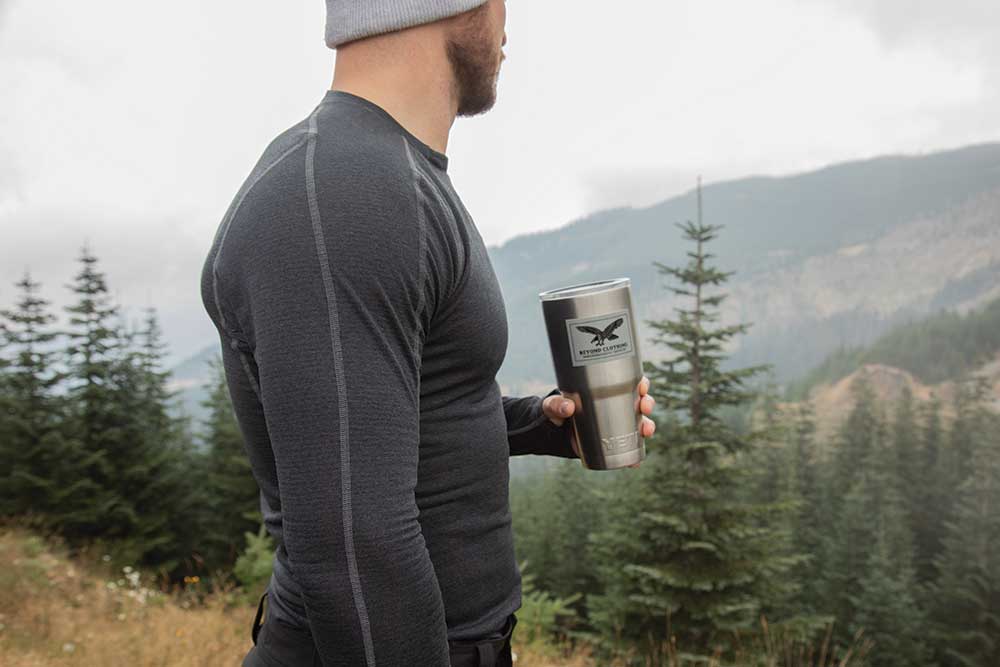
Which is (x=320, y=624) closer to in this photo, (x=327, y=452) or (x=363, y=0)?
(x=327, y=452)

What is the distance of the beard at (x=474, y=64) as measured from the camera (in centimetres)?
115

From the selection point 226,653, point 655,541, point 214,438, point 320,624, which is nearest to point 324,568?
point 320,624

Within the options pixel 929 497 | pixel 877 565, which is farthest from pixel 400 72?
pixel 929 497

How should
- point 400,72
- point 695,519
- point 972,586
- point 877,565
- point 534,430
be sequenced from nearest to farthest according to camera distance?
point 400,72 < point 534,430 < point 695,519 < point 972,586 < point 877,565

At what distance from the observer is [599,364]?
1417mm

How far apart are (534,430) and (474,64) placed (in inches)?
33.6

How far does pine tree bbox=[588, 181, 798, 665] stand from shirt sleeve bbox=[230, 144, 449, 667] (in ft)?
45.4

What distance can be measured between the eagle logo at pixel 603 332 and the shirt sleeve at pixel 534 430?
30 cm

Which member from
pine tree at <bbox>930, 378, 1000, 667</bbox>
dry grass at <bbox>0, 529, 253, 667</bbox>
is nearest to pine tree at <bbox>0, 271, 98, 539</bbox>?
dry grass at <bbox>0, 529, 253, 667</bbox>

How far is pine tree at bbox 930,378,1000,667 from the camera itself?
1312 inches

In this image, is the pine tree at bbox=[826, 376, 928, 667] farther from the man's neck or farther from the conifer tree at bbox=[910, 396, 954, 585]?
the man's neck

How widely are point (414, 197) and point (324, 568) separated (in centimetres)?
50

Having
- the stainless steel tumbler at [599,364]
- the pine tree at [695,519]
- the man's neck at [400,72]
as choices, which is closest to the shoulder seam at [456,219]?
the man's neck at [400,72]

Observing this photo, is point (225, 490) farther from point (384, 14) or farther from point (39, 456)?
point (384, 14)
